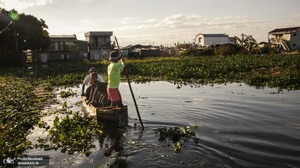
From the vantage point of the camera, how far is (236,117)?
11656mm

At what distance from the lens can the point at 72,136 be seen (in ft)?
30.0

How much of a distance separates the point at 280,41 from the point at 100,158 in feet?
210

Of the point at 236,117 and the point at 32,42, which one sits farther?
the point at 32,42

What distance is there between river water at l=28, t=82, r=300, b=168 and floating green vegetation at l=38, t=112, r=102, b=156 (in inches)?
14.0

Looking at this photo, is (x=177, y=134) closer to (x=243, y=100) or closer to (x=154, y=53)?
(x=243, y=100)

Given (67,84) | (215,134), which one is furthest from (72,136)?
(67,84)

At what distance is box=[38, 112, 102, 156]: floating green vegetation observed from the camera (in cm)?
842

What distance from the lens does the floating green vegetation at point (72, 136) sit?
27.6ft

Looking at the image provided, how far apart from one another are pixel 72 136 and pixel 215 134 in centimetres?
469

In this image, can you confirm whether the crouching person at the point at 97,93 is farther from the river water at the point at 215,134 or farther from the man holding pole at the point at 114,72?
the man holding pole at the point at 114,72

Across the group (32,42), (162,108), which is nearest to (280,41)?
(32,42)

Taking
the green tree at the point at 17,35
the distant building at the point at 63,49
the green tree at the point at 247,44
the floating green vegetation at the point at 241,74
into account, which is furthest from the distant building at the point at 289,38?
the green tree at the point at 17,35

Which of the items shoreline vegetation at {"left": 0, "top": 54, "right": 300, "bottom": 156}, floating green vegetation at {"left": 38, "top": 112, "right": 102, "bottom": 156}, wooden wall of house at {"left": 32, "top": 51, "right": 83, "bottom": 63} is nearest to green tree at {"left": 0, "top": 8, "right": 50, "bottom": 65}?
wooden wall of house at {"left": 32, "top": 51, "right": 83, "bottom": 63}

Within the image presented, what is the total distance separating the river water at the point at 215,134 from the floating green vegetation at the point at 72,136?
36cm
